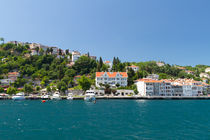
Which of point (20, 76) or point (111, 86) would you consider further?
point (20, 76)

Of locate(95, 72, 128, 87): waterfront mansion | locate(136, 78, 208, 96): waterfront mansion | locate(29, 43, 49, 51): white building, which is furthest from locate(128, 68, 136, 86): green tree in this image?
locate(29, 43, 49, 51): white building

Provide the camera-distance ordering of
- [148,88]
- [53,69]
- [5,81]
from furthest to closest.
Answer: [53,69], [5,81], [148,88]

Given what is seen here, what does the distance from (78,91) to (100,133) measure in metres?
64.8

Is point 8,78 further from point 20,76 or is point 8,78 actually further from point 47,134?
point 47,134

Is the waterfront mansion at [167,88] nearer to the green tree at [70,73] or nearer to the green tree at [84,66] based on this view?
the green tree at [84,66]

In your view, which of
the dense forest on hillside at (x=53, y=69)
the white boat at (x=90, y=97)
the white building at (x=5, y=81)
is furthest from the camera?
the white building at (x=5, y=81)

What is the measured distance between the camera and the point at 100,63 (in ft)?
360

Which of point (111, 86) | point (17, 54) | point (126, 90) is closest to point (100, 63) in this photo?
point (111, 86)

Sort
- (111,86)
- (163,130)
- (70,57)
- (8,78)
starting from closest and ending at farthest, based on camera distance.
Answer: (163,130)
(111,86)
(8,78)
(70,57)

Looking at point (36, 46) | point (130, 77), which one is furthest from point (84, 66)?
point (36, 46)

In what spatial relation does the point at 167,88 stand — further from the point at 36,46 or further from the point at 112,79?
the point at 36,46

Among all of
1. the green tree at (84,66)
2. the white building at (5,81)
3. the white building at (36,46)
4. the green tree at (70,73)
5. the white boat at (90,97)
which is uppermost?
the white building at (36,46)

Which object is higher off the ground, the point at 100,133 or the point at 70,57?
the point at 70,57

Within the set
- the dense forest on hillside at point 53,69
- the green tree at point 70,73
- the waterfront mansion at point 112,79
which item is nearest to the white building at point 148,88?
the dense forest on hillside at point 53,69
